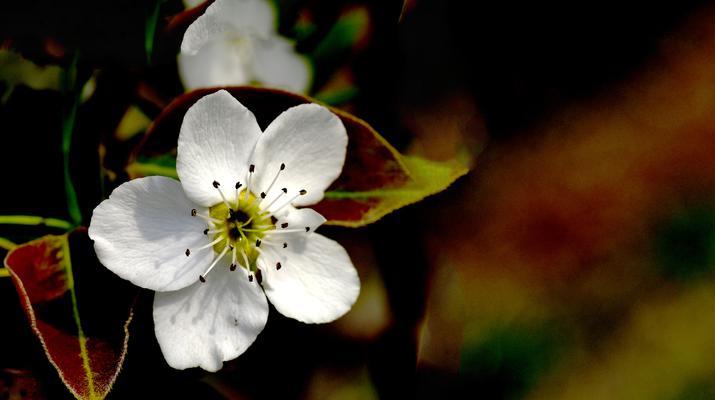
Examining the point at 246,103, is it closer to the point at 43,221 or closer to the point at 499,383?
the point at 43,221

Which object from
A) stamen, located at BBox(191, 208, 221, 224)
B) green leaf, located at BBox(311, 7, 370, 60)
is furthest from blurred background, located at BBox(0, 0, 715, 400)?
stamen, located at BBox(191, 208, 221, 224)

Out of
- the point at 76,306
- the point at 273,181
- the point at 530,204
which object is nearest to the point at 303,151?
the point at 273,181

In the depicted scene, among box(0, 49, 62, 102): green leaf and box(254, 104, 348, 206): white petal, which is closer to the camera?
box(254, 104, 348, 206): white petal

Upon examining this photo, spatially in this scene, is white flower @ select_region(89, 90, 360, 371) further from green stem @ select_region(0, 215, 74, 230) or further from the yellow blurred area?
the yellow blurred area

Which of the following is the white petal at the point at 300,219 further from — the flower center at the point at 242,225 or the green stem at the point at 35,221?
the green stem at the point at 35,221

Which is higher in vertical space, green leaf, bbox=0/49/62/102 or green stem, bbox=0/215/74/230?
green leaf, bbox=0/49/62/102

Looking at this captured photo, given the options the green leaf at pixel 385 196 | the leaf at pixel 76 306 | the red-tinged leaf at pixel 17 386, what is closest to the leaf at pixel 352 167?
the green leaf at pixel 385 196
